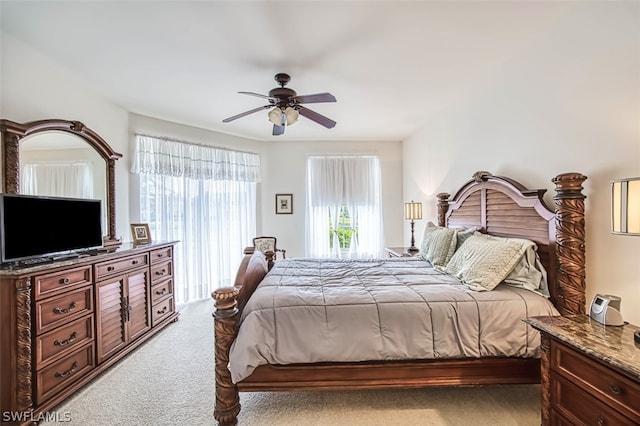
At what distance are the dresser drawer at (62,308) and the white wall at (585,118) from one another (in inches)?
145

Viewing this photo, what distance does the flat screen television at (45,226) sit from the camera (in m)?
1.84

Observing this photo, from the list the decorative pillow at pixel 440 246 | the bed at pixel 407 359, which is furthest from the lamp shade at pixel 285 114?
the decorative pillow at pixel 440 246

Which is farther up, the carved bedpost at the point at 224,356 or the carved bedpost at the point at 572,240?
the carved bedpost at the point at 572,240

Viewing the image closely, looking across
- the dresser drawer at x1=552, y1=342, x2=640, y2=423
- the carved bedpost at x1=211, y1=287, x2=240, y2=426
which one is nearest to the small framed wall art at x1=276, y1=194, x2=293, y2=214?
the carved bedpost at x1=211, y1=287, x2=240, y2=426

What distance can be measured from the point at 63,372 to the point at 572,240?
3.67m

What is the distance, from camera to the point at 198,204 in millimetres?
4348

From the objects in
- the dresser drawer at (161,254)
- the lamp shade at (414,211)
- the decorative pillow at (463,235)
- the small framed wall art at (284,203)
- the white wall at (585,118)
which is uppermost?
the white wall at (585,118)

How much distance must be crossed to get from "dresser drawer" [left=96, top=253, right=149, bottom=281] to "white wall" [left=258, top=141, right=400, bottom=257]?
8.14ft

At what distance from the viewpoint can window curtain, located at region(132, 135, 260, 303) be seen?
3.82 meters

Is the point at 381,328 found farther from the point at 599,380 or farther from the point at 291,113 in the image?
the point at 291,113

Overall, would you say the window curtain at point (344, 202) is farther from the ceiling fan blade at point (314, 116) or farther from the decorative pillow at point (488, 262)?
the decorative pillow at point (488, 262)

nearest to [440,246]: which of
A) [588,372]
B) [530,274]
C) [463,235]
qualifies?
[463,235]

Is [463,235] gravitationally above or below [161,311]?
above

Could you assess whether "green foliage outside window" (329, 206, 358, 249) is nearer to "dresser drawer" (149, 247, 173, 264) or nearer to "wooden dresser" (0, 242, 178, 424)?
"dresser drawer" (149, 247, 173, 264)
